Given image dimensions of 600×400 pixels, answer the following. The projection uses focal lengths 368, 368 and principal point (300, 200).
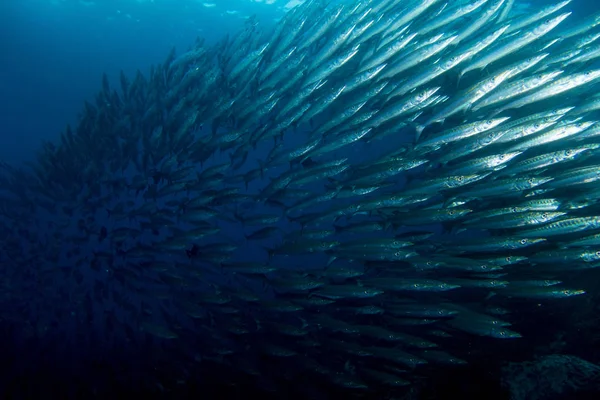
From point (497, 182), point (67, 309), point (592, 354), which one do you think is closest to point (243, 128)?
point (497, 182)

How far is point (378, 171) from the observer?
587 cm

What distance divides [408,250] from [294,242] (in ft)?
6.76

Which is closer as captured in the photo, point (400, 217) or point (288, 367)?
point (400, 217)

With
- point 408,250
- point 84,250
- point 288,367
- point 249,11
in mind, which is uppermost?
point 249,11

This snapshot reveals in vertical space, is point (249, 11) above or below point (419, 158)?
above

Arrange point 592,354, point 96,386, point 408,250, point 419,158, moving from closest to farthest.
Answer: point 419,158 < point 408,250 < point 592,354 < point 96,386

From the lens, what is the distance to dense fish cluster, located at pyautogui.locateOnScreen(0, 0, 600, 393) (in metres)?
5.19

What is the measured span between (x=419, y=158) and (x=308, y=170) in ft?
6.22

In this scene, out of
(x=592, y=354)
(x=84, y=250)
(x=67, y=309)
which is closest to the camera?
(x=592, y=354)

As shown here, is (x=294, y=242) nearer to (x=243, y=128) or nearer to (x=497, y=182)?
(x=243, y=128)

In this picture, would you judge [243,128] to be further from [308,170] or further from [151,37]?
[151,37]

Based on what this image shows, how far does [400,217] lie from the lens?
5902 millimetres

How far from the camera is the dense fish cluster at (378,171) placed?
519 centimetres

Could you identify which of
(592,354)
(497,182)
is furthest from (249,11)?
(592,354)
